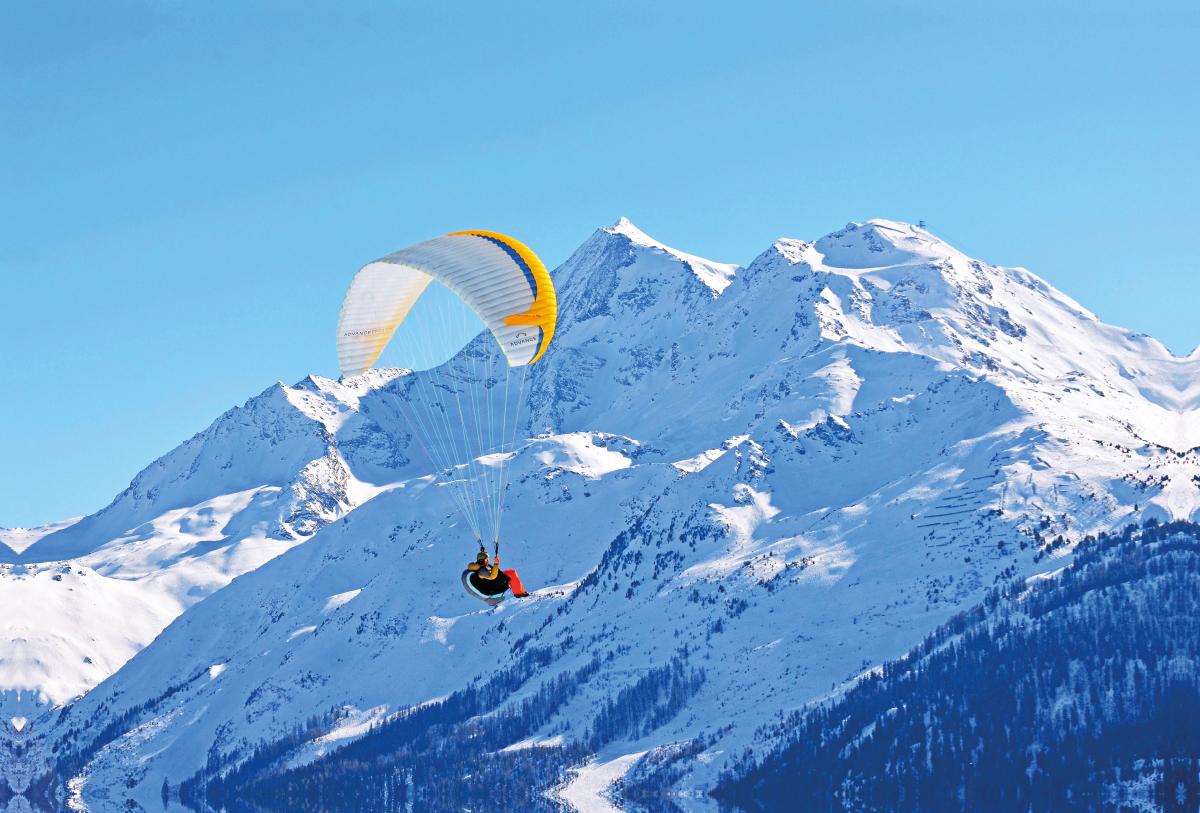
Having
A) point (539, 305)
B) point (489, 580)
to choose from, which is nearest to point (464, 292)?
point (539, 305)

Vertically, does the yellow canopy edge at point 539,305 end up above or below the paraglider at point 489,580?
above

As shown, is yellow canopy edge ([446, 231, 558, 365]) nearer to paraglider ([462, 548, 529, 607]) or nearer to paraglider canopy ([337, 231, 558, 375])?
paraglider canopy ([337, 231, 558, 375])

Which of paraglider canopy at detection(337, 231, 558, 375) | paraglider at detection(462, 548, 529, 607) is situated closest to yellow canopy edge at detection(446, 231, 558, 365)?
paraglider canopy at detection(337, 231, 558, 375)

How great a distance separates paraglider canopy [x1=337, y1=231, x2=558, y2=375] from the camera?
7325 cm

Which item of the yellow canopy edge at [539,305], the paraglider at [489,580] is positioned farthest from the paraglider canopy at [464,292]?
the paraglider at [489,580]

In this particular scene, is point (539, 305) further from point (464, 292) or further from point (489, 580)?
point (489, 580)

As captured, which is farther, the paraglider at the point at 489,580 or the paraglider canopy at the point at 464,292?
the paraglider canopy at the point at 464,292

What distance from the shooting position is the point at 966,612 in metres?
184

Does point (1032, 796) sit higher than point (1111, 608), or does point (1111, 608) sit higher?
point (1111, 608)

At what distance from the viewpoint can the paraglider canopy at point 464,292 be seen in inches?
2884

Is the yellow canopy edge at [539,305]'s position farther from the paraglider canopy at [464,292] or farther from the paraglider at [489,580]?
the paraglider at [489,580]

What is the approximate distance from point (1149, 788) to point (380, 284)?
100m

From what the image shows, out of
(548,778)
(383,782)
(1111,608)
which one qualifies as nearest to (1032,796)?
(1111,608)

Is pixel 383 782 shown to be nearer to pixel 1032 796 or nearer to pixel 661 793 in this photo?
pixel 661 793
